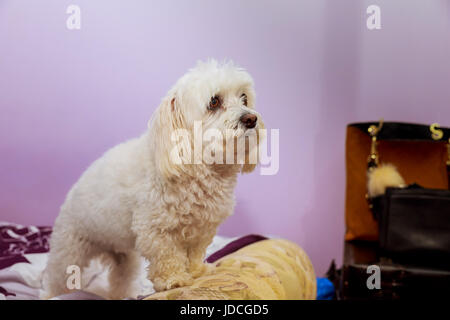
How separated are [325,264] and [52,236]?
0.87 m

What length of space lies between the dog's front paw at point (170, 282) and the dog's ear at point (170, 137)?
0.23 m

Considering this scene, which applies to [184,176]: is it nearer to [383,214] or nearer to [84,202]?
[84,202]

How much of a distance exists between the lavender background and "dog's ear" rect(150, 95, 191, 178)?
43mm

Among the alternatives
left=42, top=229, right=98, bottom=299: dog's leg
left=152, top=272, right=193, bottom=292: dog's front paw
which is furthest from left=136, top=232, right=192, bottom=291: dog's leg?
left=42, top=229, right=98, bottom=299: dog's leg

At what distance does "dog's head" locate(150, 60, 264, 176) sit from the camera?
2.40ft

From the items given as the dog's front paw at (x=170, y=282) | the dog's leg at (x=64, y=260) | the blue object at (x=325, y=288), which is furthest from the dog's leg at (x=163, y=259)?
the blue object at (x=325, y=288)

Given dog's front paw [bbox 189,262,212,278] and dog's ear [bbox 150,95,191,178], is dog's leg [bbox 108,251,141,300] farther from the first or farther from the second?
dog's ear [bbox 150,95,191,178]

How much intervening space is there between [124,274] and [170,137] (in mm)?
388

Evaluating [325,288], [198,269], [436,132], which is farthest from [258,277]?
[436,132]

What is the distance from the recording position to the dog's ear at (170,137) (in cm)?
76

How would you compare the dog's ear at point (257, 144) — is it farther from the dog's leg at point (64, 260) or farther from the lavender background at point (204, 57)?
the dog's leg at point (64, 260)

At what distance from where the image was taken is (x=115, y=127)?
82 cm

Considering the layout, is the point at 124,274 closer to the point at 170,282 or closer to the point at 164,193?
the point at 170,282

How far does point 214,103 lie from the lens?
75cm
